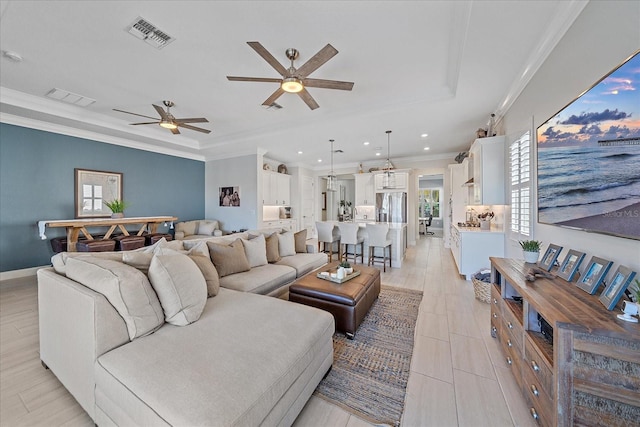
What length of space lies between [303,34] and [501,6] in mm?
1642

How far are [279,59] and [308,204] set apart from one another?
6.25 metres

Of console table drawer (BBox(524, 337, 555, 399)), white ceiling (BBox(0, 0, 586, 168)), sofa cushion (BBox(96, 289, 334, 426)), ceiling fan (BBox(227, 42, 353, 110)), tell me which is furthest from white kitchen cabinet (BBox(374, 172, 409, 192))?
sofa cushion (BBox(96, 289, 334, 426))

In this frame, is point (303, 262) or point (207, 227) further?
point (207, 227)

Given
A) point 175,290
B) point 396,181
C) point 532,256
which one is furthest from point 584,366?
point 396,181

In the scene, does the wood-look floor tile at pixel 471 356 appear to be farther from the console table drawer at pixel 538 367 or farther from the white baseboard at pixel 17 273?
the white baseboard at pixel 17 273

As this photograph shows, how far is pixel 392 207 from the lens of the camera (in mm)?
7012

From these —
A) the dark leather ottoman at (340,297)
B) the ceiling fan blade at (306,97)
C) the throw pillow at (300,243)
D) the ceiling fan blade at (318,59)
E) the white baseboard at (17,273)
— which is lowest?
the white baseboard at (17,273)

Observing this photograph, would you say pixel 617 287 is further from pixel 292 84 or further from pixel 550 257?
pixel 292 84

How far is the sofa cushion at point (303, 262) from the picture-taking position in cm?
338

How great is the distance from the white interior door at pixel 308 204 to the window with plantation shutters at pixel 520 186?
6180 millimetres

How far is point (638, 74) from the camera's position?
1174mm

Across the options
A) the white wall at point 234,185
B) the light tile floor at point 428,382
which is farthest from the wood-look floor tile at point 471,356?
the white wall at point 234,185

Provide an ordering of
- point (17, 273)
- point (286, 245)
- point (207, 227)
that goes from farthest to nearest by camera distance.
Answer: point (207, 227), point (17, 273), point (286, 245)

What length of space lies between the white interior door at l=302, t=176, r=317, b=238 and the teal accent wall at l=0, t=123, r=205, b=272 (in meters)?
4.58
